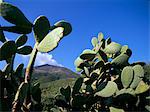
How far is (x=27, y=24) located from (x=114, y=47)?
557 mm

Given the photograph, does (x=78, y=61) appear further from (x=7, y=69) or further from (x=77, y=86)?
(x=7, y=69)

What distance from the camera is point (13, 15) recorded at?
161 centimetres

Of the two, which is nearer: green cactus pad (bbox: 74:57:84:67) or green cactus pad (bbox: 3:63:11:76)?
green cactus pad (bbox: 3:63:11:76)

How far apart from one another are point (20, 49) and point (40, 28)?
18 cm

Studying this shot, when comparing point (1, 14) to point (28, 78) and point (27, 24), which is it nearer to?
point (27, 24)

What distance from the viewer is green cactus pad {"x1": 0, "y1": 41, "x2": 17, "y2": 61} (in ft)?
4.97

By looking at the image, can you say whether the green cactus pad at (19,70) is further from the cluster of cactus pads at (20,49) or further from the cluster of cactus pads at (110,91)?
the cluster of cactus pads at (110,91)

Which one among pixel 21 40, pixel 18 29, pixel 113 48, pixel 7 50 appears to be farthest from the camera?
pixel 113 48

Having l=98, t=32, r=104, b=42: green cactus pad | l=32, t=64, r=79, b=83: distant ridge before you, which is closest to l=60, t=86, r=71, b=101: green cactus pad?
l=98, t=32, r=104, b=42: green cactus pad

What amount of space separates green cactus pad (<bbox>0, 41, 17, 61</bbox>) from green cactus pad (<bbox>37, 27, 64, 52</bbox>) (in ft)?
0.37

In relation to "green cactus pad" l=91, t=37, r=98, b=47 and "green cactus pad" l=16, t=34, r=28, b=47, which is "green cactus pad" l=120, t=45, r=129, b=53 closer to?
"green cactus pad" l=91, t=37, r=98, b=47

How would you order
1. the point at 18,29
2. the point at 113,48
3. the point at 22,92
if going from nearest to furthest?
the point at 22,92 < the point at 18,29 < the point at 113,48

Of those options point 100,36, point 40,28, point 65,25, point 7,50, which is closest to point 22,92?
point 7,50

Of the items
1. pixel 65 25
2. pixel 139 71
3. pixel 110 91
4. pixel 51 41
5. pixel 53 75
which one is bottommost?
pixel 110 91
